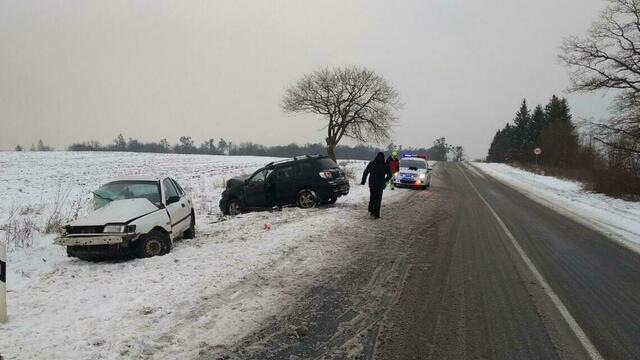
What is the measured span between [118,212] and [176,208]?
1.43 meters

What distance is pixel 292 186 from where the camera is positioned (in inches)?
581

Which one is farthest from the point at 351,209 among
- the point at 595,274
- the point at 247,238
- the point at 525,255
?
the point at 595,274

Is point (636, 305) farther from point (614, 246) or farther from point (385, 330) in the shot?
point (614, 246)

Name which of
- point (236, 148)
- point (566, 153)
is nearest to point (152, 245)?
point (566, 153)

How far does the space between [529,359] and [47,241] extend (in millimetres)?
10041

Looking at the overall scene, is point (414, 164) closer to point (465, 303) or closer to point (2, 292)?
point (465, 303)

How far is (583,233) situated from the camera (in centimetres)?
1149

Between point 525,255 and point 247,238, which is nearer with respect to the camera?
point 525,255

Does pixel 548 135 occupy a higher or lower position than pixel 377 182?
→ higher

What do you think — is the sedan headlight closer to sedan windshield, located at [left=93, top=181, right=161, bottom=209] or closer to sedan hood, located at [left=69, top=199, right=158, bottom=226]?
sedan hood, located at [left=69, top=199, right=158, bottom=226]

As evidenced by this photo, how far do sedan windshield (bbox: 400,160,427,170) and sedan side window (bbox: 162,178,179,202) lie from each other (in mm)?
16491

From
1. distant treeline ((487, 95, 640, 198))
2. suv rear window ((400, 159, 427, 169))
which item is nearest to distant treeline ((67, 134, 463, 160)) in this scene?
distant treeline ((487, 95, 640, 198))

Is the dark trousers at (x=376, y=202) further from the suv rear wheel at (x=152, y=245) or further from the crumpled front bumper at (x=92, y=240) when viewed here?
the crumpled front bumper at (x=92, y=240)

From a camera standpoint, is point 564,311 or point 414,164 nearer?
point 564,311
